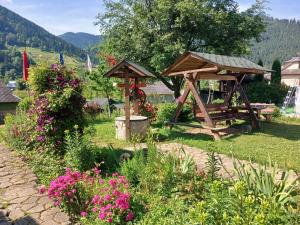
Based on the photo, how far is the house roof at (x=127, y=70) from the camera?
9.24 meters

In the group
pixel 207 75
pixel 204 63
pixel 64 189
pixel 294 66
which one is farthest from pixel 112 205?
pixel 294 66

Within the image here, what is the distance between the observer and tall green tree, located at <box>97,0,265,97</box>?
1720cm

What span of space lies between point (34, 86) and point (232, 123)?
942 centimetres

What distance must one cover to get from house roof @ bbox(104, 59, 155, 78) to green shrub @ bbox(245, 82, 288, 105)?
1798 cm

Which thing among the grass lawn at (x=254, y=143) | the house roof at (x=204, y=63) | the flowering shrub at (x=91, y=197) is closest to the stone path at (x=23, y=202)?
the flowering shrub at (x=91, y=197)

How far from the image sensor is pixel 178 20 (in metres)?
17.1

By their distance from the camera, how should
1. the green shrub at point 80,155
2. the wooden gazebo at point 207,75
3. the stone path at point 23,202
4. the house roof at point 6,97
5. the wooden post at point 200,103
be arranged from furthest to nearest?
the house roof at point 6,97, the wooden post at point 200,103, the wooden gazebo at point 207,75, the green shrub at point 80,155, the stone path at point 23,202

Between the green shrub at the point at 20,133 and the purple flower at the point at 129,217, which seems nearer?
the purple flower at the point at 129,217

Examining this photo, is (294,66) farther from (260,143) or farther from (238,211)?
(238,211)

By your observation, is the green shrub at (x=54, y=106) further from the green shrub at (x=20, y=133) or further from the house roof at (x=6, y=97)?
the house roof at (x=6, y=97)

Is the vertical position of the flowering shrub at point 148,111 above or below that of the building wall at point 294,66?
below

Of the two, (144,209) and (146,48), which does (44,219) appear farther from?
(146,48)

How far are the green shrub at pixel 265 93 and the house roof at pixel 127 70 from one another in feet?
59.0

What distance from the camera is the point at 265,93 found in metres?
24.8
